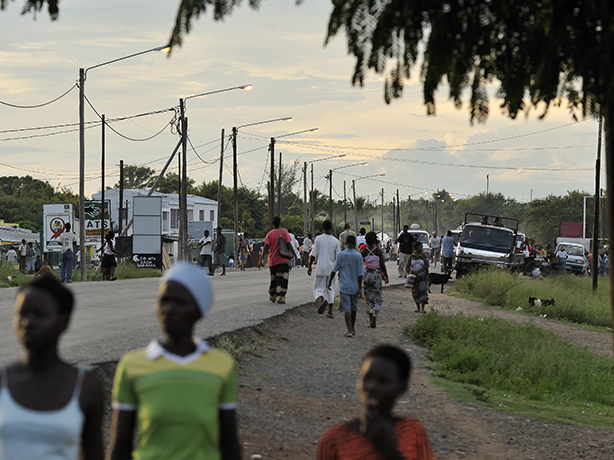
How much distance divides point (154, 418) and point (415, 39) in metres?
2.31

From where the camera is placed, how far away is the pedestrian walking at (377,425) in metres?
3.65

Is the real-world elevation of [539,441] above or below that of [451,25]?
below

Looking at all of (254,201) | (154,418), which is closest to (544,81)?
(154,418)

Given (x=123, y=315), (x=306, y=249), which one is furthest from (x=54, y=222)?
(x=123, y=315)

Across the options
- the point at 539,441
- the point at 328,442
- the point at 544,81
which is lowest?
the point at 539,441

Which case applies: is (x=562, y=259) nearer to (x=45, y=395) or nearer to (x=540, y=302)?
(x=540, y=302)

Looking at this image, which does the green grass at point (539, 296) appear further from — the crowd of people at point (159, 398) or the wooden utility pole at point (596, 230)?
the crowd of people at point (159, 398)

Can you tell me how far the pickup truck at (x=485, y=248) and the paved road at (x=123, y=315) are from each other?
42.1 ft

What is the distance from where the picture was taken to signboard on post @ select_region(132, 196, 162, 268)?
37562 millimetres

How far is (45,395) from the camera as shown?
3479 mm

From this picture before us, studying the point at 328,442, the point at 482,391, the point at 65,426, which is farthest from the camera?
the point at 482,391

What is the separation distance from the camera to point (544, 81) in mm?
4926

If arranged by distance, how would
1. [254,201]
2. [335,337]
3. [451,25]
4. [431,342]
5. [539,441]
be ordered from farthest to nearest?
[254,201], [431,342], [335,337], [539,441], [451,25]

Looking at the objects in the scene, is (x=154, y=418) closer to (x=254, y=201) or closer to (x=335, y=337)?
(x=335, y=337)
